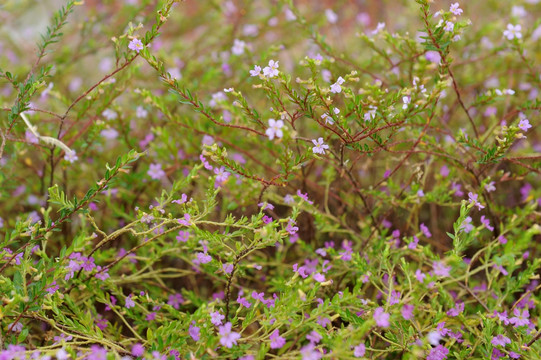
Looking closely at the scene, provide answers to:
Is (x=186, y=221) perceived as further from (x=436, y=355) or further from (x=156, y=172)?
(x=436, y=355)

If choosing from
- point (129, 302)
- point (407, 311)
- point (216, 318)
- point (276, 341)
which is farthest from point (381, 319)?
point (129, 302)

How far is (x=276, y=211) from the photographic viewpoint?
1.76m

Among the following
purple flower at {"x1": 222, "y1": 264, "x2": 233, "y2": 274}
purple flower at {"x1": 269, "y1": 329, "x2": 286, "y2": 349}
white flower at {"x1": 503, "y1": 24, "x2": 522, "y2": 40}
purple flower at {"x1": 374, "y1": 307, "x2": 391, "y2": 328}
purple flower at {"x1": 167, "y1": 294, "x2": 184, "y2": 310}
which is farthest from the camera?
white flower at {"x1": 503, "y1": 24, "x2": 522, "y2": 40}

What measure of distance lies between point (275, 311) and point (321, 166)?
3.10ft

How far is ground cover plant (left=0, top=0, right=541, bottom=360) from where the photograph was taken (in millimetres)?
1022

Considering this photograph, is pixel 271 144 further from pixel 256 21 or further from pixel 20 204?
pixel 256 21

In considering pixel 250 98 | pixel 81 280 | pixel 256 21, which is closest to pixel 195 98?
pixel 81 280

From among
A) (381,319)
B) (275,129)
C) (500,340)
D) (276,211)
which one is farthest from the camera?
(276,211)

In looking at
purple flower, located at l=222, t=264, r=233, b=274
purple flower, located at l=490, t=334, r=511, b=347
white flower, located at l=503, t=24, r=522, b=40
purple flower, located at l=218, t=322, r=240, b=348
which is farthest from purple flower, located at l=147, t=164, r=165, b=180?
white flower, located at l=503, t=24, r=522, b=40

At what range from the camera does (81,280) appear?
1.19 metres

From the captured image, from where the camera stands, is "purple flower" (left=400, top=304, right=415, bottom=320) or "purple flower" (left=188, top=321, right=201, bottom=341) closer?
"purple flower" (left=400, top=304, right=415, bottom=320)

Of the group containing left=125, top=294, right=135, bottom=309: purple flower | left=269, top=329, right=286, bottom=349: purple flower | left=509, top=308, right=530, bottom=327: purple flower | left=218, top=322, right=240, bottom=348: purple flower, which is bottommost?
left=509, top=308, right=530, bottom=327: purple flower

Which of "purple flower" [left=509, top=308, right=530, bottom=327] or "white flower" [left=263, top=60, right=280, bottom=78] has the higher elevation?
"white flower" [left=263, top=60, right=280, bottom=78]

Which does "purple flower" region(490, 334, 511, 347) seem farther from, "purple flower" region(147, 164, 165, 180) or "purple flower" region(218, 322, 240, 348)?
"purple flower" region(147, 164, 165, 180)
